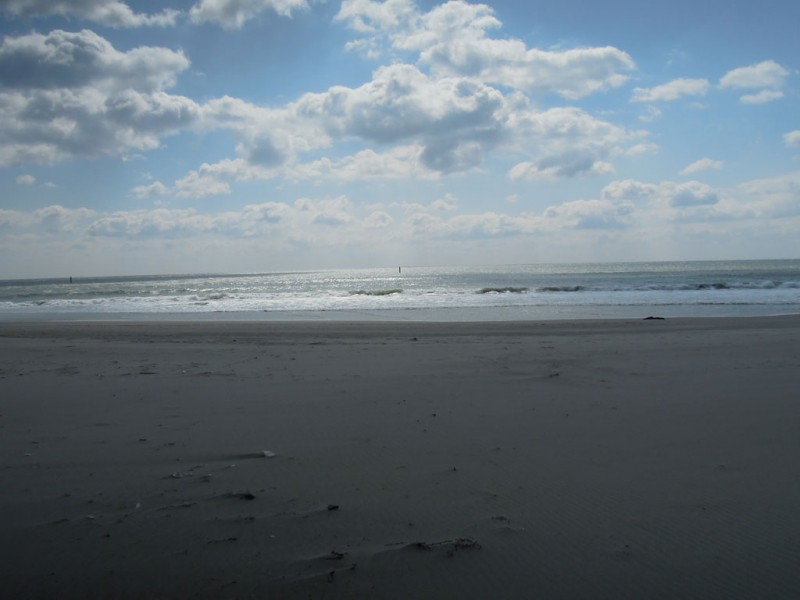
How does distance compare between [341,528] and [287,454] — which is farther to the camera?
[287,454]

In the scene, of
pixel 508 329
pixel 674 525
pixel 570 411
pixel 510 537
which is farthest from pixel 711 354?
pixel 510 537

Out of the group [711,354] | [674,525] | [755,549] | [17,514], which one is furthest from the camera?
[711,354]

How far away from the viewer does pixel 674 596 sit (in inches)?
107

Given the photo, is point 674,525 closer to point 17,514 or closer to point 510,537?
point 510,537

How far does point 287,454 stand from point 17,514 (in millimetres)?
1900

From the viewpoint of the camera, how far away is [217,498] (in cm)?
381

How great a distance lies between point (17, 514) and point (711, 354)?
10181mm

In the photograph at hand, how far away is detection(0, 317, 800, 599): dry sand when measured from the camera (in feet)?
9.55

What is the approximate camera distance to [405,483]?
404cm

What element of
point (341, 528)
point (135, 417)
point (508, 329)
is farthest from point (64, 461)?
point (508, 329)

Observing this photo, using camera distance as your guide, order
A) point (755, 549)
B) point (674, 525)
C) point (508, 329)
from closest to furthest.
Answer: point (755, 549) < point (674, 525) < point (508, 329)

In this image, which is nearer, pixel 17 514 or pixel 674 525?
pixel 674 525

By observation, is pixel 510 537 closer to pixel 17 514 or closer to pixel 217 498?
pixel 217 498

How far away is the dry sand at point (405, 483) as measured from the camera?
2.91 metres
